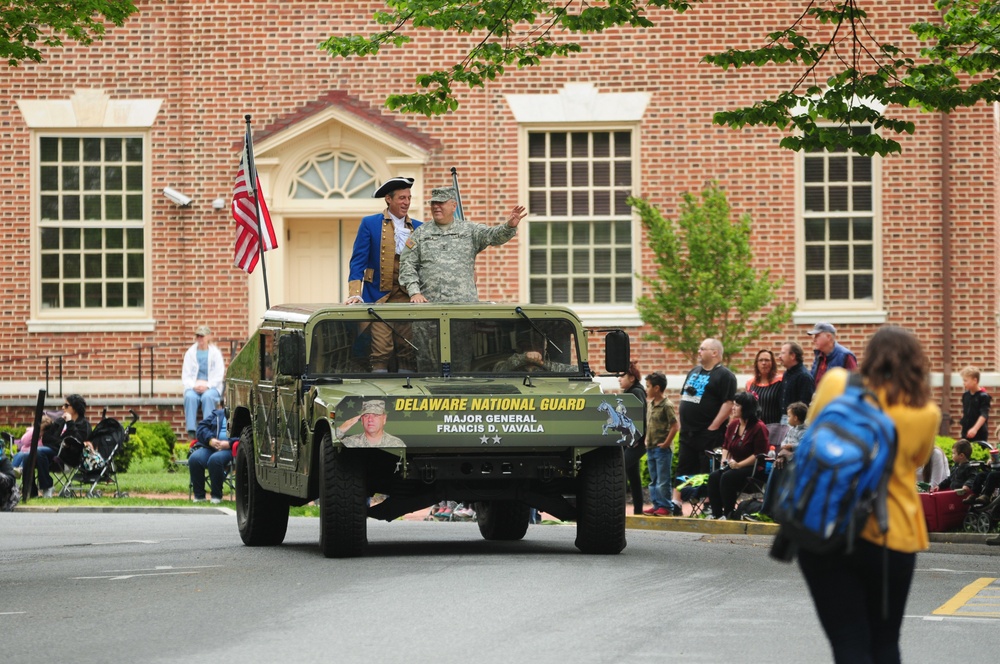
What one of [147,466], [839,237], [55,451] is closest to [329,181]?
[147,466]

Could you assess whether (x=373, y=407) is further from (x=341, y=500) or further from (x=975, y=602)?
(x=975, y=602)

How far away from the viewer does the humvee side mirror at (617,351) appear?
1260 centimetres

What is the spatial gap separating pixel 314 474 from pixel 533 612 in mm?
3225

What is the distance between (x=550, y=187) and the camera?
24.5 meters

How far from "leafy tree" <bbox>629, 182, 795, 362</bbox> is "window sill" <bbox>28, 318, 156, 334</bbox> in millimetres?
7042

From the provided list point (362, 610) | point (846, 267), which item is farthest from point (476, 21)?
point (846, 267)

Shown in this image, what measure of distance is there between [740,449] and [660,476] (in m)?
1.68

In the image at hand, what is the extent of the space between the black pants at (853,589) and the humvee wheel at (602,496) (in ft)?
20.1

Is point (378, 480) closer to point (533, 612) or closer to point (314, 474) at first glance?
point (314, 474)

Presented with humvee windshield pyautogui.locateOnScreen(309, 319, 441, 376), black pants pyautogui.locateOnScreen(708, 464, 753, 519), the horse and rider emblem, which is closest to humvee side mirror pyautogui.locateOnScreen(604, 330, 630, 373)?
the horse and rider emblem

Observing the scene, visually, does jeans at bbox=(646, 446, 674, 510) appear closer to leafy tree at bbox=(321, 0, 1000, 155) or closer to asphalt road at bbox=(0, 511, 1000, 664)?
asphalt road at bbox=(0, 511, 1000, 664)

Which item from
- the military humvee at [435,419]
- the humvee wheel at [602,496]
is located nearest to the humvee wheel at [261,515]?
the military humvee at [435,419]

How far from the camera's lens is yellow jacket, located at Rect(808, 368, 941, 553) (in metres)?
5.79

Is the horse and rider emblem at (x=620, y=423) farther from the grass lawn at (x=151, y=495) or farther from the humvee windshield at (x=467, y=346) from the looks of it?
the grass lawn at (x=151, y=495)
